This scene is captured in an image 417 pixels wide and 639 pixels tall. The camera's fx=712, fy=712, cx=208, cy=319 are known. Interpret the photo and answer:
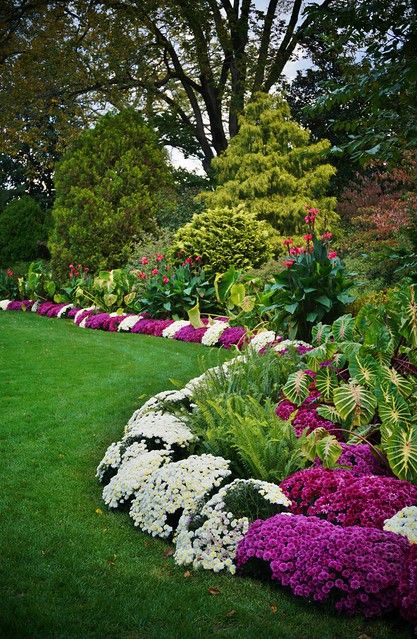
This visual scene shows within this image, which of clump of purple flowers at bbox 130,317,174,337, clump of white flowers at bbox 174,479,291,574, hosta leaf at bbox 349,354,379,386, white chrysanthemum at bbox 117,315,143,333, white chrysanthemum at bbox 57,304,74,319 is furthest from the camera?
white chrysanthemum at bbox 57,304,74,319

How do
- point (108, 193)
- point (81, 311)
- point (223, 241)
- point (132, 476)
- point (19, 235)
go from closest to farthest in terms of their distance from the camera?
point (132, 476) → point (223, 241) → point (81, 311) → point (108, 193) → point (19, 235)

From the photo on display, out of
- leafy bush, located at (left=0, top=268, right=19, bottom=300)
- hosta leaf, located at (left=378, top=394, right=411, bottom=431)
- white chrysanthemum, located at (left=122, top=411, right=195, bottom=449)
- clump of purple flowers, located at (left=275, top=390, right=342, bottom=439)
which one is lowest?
white chrysanthemum, located at (left=122, top=411, right=195, bottom=449)

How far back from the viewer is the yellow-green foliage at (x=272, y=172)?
1633 cm

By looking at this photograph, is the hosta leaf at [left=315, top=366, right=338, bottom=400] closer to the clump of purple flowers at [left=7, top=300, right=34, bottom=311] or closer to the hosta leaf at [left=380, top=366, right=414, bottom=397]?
the hosta leaf at [left=380, top=366, right=414, bottom=397]

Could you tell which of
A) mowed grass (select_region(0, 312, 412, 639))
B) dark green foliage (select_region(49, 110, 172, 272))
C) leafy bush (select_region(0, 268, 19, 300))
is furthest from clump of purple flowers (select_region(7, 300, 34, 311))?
mowed grass (select_region(0, 312, 412, 639))

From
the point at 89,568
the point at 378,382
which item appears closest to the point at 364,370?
the point at 378,382

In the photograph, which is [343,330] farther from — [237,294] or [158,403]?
[237,294]

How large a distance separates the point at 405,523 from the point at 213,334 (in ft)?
19.4

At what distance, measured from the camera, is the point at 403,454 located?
4.03 meters

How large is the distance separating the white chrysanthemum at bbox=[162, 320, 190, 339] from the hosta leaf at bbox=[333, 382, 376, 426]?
5.64 meters

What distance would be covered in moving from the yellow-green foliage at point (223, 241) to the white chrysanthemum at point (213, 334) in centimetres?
252

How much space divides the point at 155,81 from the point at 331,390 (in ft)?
50.4

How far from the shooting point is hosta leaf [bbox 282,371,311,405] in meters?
5.06

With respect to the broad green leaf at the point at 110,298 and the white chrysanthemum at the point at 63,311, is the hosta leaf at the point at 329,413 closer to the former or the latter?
the broad green leaf at the point at 110,298
